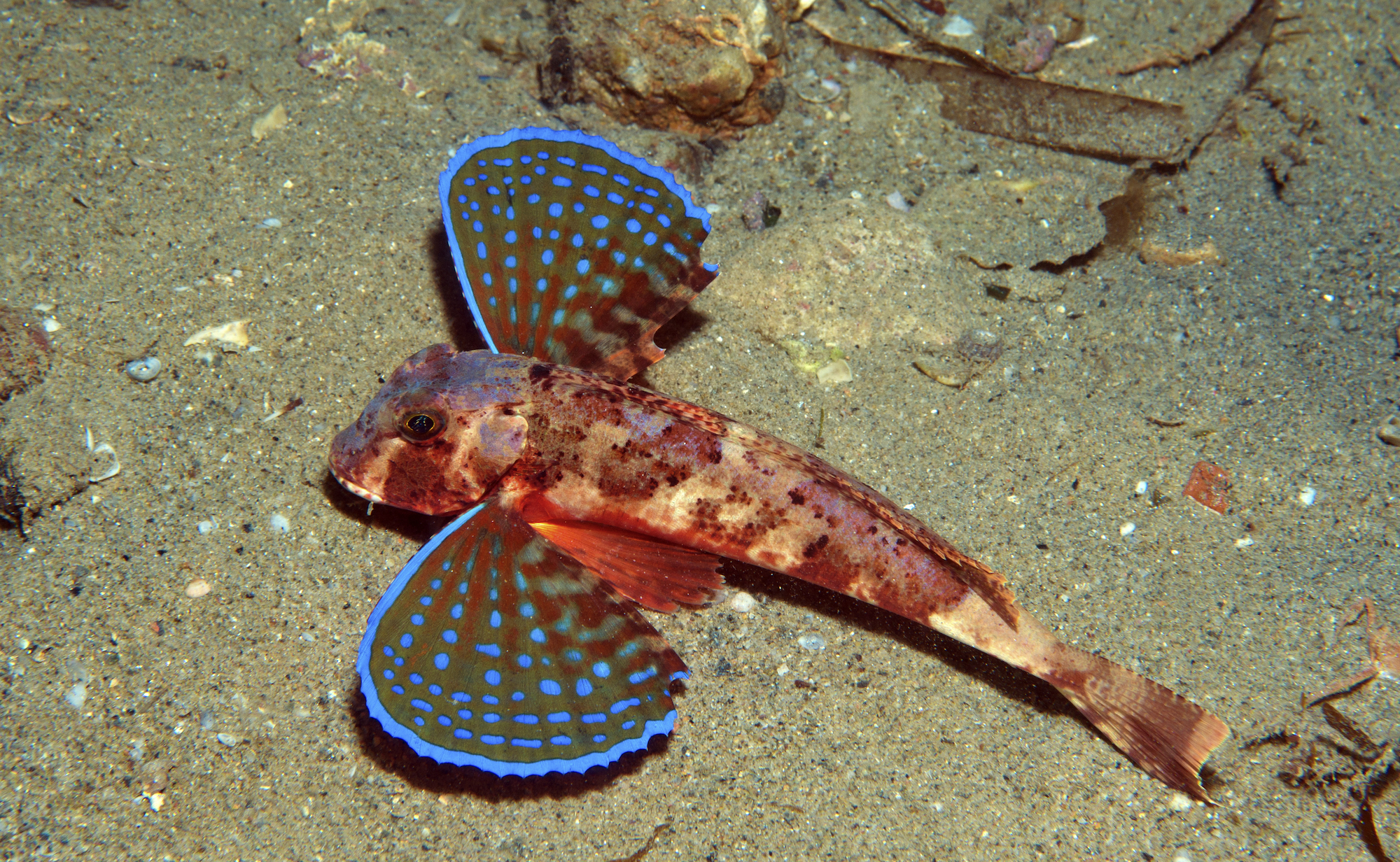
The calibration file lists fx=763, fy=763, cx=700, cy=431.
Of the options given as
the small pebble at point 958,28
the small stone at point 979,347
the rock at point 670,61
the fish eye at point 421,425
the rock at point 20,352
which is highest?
the small pebble at point 958,28

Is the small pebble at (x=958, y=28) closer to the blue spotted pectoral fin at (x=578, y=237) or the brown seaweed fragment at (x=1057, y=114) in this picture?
the brown seaweed fragment at (x=1057, y=114)

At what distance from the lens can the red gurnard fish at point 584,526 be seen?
271 cm

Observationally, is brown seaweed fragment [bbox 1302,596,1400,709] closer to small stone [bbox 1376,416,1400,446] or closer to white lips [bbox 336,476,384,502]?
small stone [bbox 1376,416,1400,446]

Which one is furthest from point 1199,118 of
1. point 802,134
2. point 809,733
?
point 809,733

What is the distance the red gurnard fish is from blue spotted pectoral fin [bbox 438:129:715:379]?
0.03 feet

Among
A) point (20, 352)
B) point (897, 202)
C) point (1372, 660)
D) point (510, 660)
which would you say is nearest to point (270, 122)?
point (20, 352)

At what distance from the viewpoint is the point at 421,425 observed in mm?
2904

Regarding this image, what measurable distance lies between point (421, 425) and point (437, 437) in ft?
0.25

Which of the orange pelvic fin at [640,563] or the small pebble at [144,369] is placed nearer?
the orange pelvic fin at [640,563]

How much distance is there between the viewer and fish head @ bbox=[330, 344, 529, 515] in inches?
116

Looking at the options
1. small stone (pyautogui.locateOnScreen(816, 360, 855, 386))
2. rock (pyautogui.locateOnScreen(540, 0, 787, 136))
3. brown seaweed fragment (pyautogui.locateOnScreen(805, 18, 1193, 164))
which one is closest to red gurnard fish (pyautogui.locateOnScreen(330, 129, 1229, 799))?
small stone (pyautogui.locateOnScreen(816, 360, 855, 386))

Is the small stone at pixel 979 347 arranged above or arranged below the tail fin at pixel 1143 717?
above

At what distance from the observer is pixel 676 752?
3055 mm

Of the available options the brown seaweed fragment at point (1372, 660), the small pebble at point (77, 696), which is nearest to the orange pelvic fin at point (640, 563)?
the small pebble at point (77, 696)
